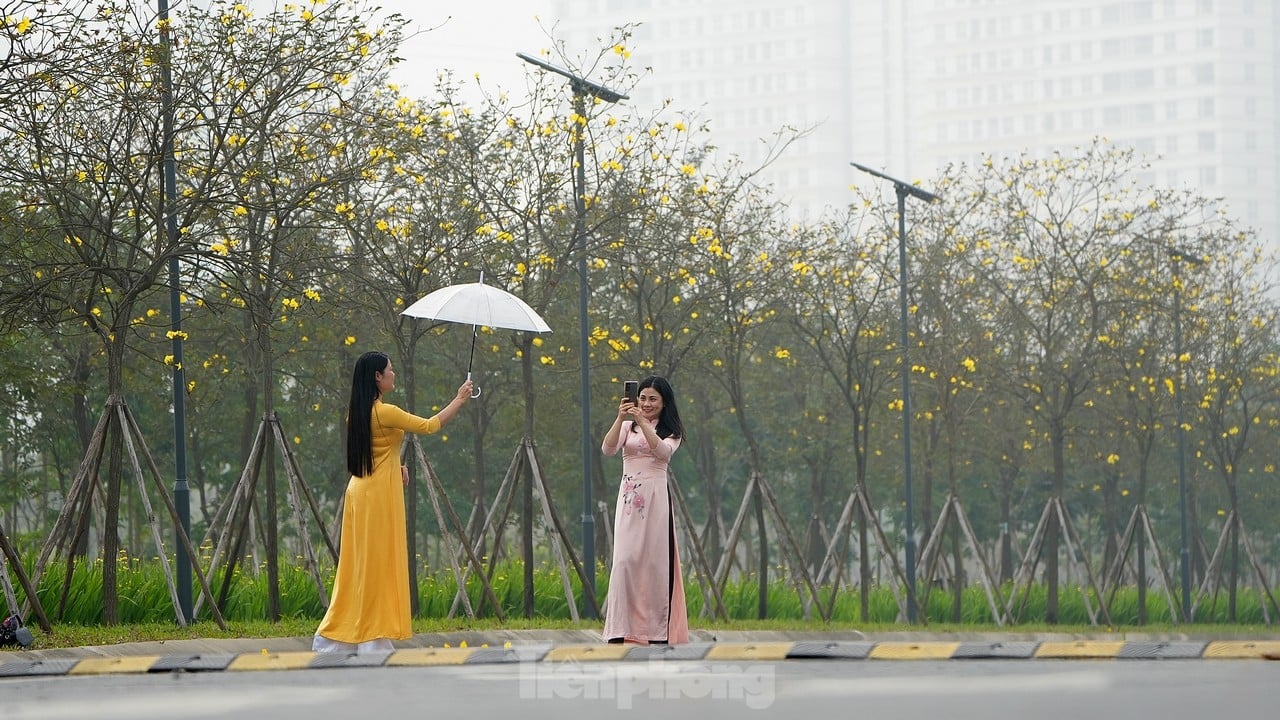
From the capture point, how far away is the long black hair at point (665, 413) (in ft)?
37.8

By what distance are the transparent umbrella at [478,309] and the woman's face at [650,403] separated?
3.17 feet

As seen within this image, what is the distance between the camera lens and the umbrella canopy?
470 inches

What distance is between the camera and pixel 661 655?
9930 mm

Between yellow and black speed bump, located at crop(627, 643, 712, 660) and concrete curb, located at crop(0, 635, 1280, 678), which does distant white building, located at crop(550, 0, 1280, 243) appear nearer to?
concrete curb, located at crop(0, 635, 1280, 678)

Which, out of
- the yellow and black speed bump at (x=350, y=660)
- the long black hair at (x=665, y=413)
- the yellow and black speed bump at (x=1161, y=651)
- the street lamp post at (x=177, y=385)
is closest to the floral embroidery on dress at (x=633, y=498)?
the long black hair at (x=665, y=413)

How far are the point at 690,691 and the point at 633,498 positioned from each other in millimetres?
3489

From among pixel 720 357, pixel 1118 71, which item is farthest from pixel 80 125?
pixel 1118 71

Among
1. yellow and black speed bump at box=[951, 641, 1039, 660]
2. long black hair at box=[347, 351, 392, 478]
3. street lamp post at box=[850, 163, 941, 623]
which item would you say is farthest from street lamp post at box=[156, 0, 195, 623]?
street lamp post at box=[850, 163, 941, 623]

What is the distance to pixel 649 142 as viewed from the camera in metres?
21.6

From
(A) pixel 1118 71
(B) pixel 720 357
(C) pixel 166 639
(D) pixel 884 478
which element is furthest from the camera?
(A) pixel 1118 71

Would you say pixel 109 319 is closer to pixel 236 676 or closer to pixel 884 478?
pixel 236 676

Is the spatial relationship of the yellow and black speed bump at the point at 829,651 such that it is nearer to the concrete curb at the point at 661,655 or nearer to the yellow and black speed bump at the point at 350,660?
the concrete curb at the point at 661,655

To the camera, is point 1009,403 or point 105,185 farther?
point 1009,403

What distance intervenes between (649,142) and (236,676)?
43.9 ft
